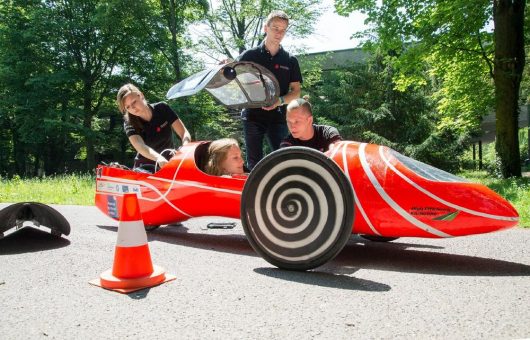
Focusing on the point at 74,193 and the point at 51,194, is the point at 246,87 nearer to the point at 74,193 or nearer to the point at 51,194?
the point at 74,193

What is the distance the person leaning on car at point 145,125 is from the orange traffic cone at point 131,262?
1743 millimetres

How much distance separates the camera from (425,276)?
2688mm

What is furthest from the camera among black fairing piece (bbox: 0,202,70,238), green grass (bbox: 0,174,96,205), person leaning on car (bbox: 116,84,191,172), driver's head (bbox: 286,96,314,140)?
green grass (bbox: 0,174,96,205)

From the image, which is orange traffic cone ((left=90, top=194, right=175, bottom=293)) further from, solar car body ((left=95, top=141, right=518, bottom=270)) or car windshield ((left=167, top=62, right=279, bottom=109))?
car windshield ((left=167, top=62, right=279, bottom=109))

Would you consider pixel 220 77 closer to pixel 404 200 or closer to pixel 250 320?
pixel 404 200

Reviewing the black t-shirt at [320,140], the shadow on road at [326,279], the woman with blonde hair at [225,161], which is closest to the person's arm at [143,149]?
Result: the woman with blonde hair at [225,161]

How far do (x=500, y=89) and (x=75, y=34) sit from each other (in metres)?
21.5

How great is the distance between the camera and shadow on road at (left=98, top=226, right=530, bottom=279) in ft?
9.34

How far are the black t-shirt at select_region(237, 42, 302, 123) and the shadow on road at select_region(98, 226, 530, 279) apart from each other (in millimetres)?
1374

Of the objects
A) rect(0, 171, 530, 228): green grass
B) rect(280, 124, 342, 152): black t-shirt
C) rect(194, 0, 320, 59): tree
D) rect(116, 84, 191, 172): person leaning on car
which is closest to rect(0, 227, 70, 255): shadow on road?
rect(116, 84, 191, 172): person leaning on car

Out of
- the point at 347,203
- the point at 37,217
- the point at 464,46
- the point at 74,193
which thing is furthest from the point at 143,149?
the point at 464,46

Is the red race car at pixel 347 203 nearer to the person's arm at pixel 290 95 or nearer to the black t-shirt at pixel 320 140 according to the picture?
the black t-shirt at pixel 320 140

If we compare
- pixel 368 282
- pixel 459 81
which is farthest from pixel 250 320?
pixel 459 81

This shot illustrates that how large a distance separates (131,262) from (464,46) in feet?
46.1
